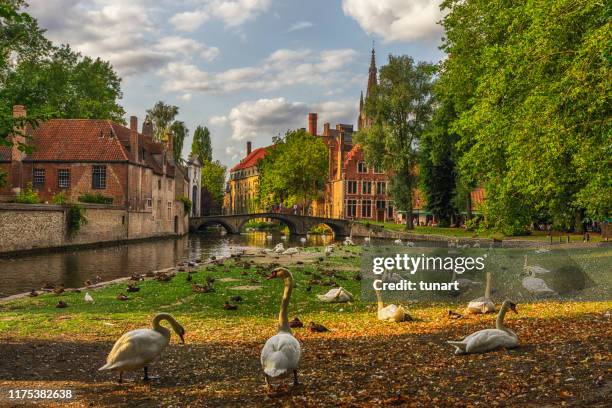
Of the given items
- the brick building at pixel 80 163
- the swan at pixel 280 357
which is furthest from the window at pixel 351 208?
the swan at pixel 280 357

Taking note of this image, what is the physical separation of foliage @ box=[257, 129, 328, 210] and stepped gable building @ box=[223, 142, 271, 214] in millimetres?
45926

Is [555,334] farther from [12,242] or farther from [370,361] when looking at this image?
[12,242]

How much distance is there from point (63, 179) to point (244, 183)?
96.9 metres

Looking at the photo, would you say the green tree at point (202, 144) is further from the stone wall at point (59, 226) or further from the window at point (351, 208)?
the stone wall at point (59, 226)

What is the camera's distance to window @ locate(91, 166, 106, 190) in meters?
58.8

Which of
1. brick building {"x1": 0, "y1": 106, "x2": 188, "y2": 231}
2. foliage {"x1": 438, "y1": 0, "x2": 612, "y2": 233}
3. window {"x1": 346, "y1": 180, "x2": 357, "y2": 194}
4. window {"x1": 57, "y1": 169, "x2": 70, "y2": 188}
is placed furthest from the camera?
window {"x1": 346, "y1": 180, "x2": 357, "y2": 194}

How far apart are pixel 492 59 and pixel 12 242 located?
35.0 metres

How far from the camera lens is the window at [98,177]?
193ft

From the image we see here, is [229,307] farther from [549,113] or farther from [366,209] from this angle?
[366,209]

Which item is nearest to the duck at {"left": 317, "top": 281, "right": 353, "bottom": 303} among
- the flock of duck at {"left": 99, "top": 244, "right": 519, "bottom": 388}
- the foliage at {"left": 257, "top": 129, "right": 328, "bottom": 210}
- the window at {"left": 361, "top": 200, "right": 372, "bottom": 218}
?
the flock of duck at {"left": 99, "top": 244, "right": 519, "bottom": 388}

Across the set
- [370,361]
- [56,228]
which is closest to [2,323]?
[370,361]

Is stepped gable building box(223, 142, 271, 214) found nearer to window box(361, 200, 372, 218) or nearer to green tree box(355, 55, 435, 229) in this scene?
window box(361, 200, 372, 218)

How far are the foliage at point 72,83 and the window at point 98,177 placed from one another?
28.5 feet

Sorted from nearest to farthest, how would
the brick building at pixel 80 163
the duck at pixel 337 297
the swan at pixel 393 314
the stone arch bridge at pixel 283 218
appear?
the swan at pixel 393 314 < the duck at pixel 337 297 < the brick building at pixel 80 163 < the stone arch bridge at pixel 283 218
